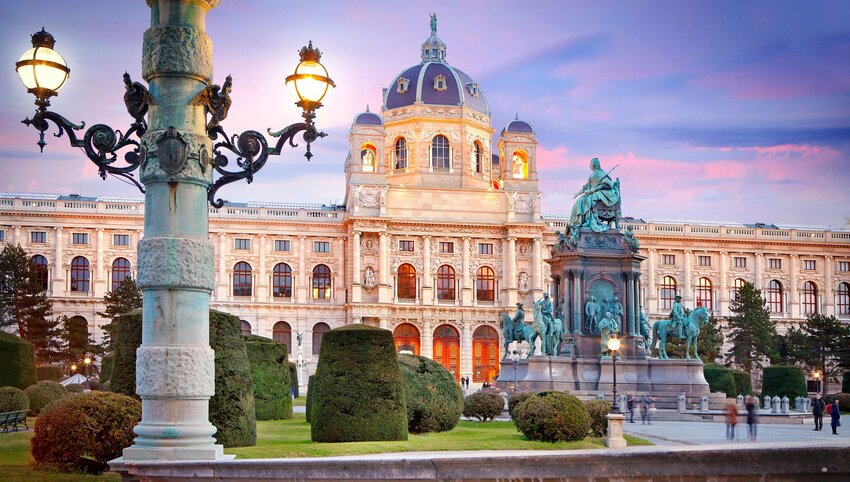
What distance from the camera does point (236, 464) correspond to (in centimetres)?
1009

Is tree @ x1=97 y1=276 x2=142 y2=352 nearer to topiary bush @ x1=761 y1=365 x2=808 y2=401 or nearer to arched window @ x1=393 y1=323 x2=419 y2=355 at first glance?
arched window @ x1=393 y1=323 x2=419 y2=355

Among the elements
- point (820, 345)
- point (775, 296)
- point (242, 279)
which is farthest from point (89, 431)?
point (775, 296)

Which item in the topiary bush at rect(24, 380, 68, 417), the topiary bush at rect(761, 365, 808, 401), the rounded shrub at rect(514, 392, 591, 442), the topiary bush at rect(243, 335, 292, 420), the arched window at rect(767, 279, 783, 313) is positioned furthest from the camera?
the arched window at rect(767, 279, 783, 313)

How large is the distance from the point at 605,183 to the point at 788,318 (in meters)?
61.6

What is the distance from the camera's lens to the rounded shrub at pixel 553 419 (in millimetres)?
24312

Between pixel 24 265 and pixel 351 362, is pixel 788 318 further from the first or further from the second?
pixel 351 362

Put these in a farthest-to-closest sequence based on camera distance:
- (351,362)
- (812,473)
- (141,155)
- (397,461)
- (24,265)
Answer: (24,265) → (351,362) → (141,155) → (397,461) → (812,473)

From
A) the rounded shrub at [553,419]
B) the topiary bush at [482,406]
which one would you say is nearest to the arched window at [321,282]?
the topiary bush at [482,406]

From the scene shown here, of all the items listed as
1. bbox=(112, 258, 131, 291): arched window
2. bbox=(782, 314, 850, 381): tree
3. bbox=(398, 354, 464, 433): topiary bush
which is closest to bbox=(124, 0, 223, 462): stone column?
bbox=(398, 354, 464, 433): topiary bush

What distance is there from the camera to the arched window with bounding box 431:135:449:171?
93.6 meters

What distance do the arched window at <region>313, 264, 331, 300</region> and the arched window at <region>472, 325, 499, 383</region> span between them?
521 inches

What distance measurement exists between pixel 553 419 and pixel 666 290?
74.0 meters

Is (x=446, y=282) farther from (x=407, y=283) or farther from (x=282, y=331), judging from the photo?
(x=282, y=331)

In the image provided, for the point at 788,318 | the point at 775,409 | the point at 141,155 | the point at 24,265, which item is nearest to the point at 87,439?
the point at 141,155
